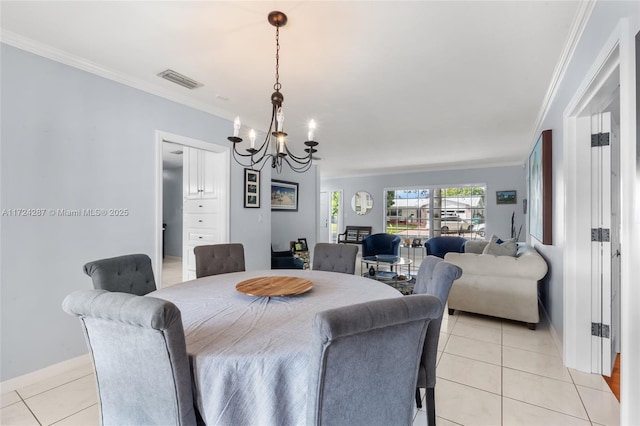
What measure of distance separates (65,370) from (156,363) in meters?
2.09

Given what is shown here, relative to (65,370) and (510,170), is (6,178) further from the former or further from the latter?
(510,170)

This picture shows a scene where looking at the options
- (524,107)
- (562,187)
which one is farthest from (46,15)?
(524,107)

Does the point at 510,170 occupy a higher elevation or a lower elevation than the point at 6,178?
higher

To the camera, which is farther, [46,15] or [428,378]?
[46,15]

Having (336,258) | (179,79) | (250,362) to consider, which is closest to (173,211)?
(179,79)

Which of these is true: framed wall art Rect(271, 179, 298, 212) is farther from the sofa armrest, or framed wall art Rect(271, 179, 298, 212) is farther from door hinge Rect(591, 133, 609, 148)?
door hinge Rect(591, 133, 609, 148)

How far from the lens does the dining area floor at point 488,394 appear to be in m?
1.75

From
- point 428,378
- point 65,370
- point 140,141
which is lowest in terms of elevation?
point 65,370

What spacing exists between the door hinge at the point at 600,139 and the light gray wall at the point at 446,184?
16.8 feet

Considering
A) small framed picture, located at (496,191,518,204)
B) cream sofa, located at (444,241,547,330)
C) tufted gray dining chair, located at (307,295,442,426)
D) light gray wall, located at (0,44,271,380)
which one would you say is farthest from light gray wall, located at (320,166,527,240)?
tufted gray dining chair, located at (307,295,442,426)

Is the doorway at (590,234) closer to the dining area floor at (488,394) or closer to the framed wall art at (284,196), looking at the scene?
the dining area floor at (488,394)

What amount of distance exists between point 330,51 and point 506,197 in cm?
639

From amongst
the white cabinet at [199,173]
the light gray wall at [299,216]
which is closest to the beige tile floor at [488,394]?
the white cabinet at [199,173]

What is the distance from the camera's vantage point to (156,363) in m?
0.96
